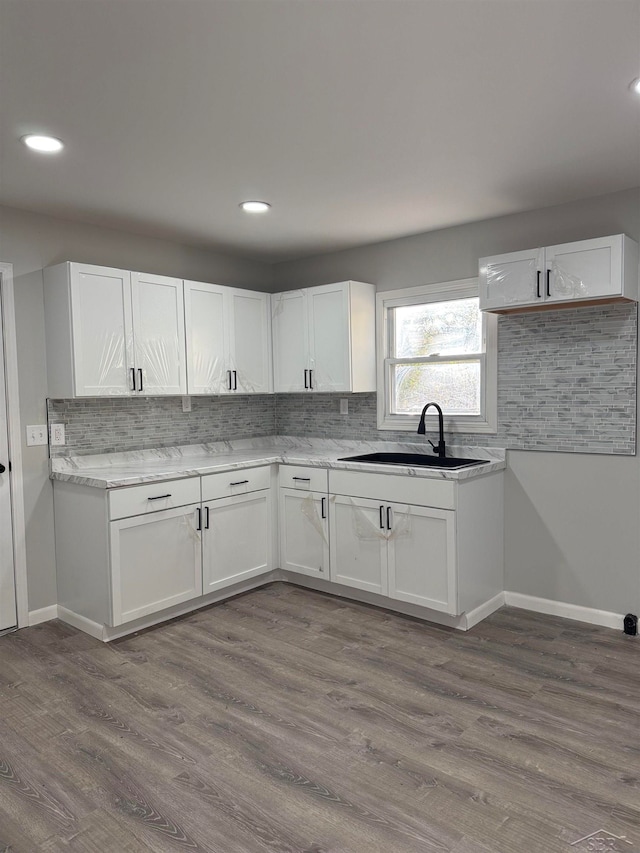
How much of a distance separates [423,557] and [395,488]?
423mm

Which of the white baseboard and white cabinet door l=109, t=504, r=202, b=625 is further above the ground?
white cabinet door l=109, t=504, r=202, b=625

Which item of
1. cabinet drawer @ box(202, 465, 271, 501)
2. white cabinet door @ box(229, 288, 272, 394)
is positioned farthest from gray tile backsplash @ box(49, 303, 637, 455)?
cabinet drawer @ box(202, 465, 271, 501)

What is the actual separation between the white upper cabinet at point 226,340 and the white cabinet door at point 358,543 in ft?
3.70

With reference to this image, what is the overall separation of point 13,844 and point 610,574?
3011mm

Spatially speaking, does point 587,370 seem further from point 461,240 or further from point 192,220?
point 192,220

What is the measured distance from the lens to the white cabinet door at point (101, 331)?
11.0 ft

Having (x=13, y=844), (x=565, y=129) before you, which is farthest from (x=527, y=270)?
(x=13, y=844)

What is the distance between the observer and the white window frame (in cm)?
377

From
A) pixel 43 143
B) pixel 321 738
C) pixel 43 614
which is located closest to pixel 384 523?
pixel 321 738

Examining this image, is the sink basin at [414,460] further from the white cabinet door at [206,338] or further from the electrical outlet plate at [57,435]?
the electrical outlet plate at [57,435]

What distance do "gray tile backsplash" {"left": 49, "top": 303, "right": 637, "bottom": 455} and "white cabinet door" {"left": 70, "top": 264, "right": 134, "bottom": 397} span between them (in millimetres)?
330

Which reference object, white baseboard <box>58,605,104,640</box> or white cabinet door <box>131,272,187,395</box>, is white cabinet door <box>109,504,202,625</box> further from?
white cabinet door <box>131,272,187,395</box>

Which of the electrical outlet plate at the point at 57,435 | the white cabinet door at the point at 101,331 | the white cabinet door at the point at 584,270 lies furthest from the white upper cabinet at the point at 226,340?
the white cabinet door at the point at 584,270

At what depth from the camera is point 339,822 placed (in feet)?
6.24
